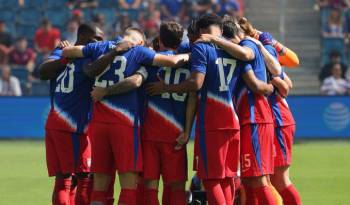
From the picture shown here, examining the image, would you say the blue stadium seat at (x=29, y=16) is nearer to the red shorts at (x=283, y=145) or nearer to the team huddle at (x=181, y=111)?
the team huddle at (x=181, y=111)

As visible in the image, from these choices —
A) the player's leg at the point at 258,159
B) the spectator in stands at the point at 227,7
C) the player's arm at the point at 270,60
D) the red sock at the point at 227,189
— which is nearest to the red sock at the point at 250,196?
the player's leg at the point at 258,159

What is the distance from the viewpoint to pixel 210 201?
29.3 ft

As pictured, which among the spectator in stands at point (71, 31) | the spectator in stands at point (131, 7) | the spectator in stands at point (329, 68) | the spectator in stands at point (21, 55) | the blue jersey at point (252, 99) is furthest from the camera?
the spectator in stands at point (131, 7)

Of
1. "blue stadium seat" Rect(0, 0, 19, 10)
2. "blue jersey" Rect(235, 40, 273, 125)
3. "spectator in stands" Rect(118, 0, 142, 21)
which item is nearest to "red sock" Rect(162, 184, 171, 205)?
"blue jersey" Rect(235, 40, 273, 125)

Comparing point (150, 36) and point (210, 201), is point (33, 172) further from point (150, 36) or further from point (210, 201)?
point (150, 36)

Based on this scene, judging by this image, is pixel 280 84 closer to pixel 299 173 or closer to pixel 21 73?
pixel 299 173

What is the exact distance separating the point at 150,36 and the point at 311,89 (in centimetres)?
424

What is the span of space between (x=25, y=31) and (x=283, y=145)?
52.3ft

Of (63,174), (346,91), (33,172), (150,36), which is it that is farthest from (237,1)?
(63,174)

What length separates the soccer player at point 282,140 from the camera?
381 inches

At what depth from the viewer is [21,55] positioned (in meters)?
23.2

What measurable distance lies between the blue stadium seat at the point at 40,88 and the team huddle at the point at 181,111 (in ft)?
41.0

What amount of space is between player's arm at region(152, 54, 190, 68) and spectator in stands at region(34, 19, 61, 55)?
585 inches

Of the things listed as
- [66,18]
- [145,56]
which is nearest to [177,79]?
[145,56]
